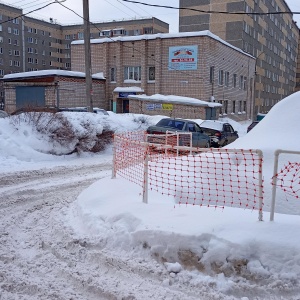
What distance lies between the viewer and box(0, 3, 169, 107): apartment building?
71812 mm

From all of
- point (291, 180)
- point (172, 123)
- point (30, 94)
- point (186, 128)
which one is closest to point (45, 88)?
point (30, 94)

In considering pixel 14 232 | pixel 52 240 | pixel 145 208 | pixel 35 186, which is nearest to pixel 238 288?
pixel 145 208

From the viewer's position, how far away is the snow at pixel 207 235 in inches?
174

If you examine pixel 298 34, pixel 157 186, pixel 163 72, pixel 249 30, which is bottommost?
pixel 157 186

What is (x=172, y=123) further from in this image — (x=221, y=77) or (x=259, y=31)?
(x=259, y=31)

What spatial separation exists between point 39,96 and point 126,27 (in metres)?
50.8

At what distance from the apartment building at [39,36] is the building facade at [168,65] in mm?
29794

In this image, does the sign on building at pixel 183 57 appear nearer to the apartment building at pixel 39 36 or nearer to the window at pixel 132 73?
the window at pixel 132 73

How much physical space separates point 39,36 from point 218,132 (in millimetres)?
68190

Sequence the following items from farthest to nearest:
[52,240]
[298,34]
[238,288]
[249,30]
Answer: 1. [298,34]
2. [249,30]
3. [52,240]
4. [238,288]

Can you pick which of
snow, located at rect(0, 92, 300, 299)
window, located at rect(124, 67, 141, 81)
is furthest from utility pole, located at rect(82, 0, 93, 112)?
window, located at rect(124, 67, 141, 81)

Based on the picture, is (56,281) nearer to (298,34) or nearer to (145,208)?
(145,208)

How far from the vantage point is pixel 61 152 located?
1478cm

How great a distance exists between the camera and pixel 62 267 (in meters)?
4.91
